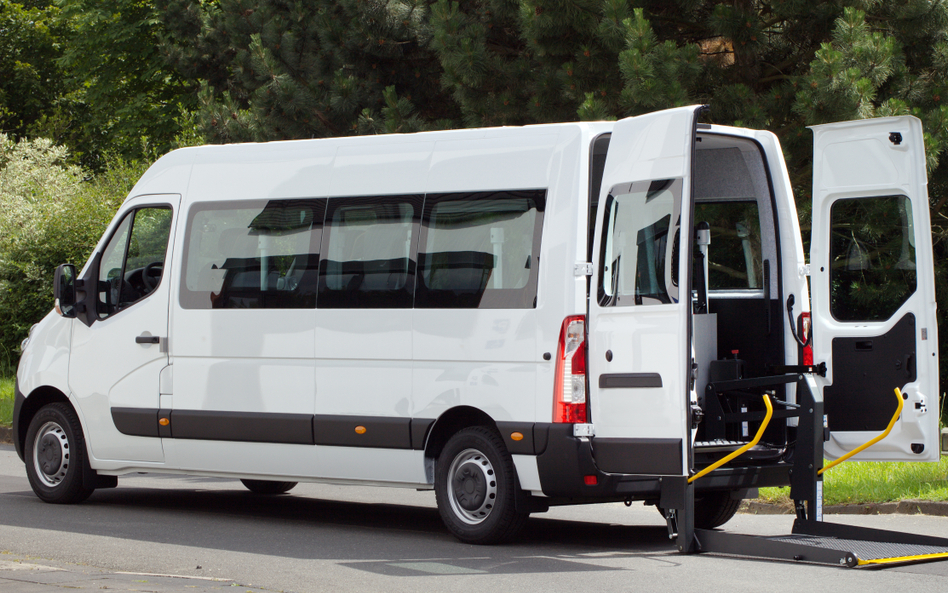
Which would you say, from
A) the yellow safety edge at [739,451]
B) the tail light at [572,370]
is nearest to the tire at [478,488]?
the tail light at [572,370]

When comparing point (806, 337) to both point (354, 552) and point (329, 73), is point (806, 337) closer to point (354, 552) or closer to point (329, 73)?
point (354, 552)

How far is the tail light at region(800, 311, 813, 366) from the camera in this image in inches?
333

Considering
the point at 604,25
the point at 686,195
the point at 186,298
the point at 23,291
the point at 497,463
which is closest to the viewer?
the point at 686,195

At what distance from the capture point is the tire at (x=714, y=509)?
896 cm

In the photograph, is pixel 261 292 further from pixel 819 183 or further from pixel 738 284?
pixel 819 183

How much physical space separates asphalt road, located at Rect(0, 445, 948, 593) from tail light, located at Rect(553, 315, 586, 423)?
0.90 m

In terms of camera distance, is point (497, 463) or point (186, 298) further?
point (186, 298)

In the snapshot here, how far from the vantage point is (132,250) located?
33.0ft

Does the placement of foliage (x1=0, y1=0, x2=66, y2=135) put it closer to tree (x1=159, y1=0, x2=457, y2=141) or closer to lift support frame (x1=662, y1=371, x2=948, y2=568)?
tree (x1=159, y1=0, x2=457, y2=141)

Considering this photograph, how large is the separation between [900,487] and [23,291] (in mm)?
18251

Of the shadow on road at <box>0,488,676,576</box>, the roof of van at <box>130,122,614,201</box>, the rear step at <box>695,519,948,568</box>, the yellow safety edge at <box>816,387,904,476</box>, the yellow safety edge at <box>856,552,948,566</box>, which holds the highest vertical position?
the roof of van at <box>130,122,614,201</box>

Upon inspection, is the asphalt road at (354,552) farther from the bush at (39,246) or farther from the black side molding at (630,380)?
the bush at (39,246)

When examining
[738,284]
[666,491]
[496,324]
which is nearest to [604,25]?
[738,284]

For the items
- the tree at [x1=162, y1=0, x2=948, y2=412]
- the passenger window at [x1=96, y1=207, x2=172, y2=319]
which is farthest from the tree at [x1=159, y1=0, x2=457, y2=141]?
the passenger window at [x1=96, y1=207, x2=172, y2=319]
